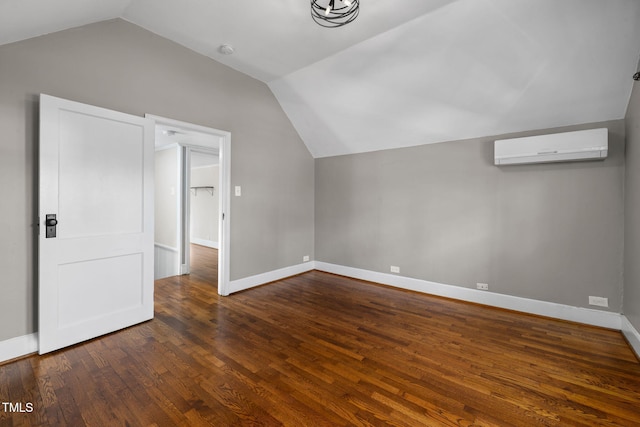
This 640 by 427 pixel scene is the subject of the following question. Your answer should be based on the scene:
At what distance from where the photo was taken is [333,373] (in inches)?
78.4

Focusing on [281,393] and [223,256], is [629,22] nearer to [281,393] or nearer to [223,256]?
[281,393]

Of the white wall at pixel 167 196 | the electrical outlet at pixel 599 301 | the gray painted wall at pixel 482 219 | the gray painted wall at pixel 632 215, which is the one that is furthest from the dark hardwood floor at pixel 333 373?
the white wall at pixel 167 196

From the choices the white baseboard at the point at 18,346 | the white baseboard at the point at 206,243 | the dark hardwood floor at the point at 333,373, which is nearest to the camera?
the dark hardwood floor at the point at 333,373

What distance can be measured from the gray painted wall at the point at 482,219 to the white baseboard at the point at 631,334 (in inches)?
7.2

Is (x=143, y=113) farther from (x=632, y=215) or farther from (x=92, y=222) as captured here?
(x=632, y=215)

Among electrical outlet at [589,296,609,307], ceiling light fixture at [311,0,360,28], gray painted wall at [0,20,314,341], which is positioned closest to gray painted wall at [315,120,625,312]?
electrical outlet at [589,296,609,307]

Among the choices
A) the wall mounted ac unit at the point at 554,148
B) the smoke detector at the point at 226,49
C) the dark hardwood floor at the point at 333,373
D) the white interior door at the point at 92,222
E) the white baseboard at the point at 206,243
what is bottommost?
the dark hardwood floor at the point at 333,373

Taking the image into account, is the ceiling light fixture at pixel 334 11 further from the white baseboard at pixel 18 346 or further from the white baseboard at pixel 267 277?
the white baseboard at pixel 18 346

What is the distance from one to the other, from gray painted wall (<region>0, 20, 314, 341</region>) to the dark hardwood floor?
0.87m

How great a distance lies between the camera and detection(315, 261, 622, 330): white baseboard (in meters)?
2.76

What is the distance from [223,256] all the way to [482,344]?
3008 mm

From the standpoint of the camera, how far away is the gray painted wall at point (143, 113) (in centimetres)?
211

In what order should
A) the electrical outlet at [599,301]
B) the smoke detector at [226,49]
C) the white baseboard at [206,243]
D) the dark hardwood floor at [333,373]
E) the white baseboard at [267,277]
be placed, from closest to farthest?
1. the dark hardwood floor at [333,373]
2. the electrical outlet at [599,301]
3. the smoke detector at [226,49]
4. the white baseboard at [267,277]
5. the white baseboard at [206,243]

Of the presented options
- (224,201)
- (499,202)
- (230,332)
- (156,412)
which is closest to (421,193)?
(499,202)
